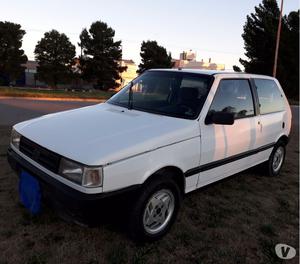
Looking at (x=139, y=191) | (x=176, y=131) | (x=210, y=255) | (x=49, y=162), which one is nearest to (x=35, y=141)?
(x=49, y=162)

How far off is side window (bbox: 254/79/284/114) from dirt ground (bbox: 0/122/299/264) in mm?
1352

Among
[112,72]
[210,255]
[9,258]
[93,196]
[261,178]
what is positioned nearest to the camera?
[93,196]

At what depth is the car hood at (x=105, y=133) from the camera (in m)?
2.96

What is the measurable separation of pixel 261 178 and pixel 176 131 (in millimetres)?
2899

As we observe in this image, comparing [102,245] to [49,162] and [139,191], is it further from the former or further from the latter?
[49,162]

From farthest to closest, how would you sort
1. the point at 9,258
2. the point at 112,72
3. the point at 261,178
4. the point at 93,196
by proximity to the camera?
1. the point at 112,72
2. the point at 261,178
3. the point at 9,258
4. the point at 93,196

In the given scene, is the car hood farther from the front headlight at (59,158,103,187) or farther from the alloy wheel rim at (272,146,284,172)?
the alloy wheel rim at (272,146,284,172)

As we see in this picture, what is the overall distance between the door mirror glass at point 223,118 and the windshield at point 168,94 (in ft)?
0.66

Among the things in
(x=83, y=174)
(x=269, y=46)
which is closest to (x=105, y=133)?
(x=83, y=174)

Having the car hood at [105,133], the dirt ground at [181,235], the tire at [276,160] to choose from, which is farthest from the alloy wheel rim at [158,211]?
the tire at [276,160]

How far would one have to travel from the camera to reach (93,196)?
283cm

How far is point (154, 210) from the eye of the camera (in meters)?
3.38

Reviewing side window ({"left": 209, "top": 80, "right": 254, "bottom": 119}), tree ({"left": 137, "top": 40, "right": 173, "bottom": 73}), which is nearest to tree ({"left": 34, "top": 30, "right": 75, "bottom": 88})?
tree ({"left": 137, "top": 40, "right": 173, "bottom": 73})

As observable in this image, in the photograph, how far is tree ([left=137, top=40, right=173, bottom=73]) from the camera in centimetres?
5122
